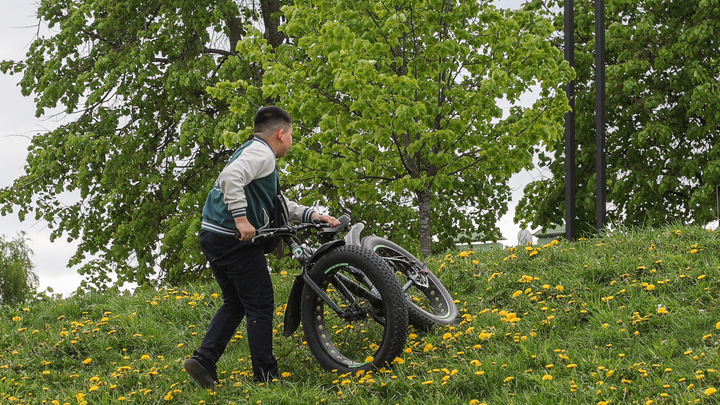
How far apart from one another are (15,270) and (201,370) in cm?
2301

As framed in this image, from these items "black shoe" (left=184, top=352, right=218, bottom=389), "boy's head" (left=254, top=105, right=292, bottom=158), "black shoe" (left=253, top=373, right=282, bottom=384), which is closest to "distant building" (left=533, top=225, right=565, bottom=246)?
"boy's head" (left=254, top=105, right=292, bottom=158)

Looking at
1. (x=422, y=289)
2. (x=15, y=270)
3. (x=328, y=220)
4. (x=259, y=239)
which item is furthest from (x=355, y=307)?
(x=15, y=270)

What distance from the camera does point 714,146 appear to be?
14.4 meters

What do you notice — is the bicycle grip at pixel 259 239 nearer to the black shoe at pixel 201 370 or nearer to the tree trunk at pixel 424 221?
the black shoe at pixel 201 370

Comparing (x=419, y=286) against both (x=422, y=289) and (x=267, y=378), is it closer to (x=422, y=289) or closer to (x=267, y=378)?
(x=422, y=289)

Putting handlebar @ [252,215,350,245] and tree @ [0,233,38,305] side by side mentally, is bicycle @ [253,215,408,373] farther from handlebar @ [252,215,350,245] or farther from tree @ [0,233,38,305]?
tree @ [0,233,38,305]

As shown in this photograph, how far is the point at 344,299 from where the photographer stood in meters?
5.03

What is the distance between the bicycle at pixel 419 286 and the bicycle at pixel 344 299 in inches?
13.4

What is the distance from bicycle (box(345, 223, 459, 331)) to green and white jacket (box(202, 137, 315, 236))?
34.3 inches

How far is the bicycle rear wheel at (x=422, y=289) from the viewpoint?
530 centimetres

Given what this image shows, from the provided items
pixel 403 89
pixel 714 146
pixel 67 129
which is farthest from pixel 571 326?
pixel 67 129

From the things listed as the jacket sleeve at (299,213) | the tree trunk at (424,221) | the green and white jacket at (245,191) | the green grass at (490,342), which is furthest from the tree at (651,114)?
the green and white jacket at (245,191)

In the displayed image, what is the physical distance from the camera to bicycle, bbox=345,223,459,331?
5301mm

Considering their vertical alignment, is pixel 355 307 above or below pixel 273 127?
below
